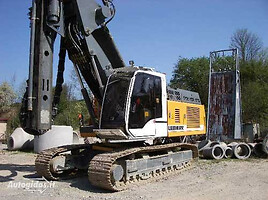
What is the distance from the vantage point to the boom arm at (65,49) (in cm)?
633

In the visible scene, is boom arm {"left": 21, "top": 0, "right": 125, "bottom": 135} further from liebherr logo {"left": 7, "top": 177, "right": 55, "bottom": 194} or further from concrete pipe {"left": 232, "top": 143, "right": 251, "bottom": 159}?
concrete pipe {"left": 232, "top": 143, "right": 251, "bottom": 159}

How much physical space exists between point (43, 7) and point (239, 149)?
875 centimetres

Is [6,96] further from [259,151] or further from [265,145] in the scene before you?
[265,145]

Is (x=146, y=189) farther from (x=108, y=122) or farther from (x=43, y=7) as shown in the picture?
(x=43, y=7)

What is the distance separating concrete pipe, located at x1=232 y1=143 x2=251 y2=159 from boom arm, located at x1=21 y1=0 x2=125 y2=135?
587 centimetres

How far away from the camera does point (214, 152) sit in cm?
1120

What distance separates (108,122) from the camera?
23.5ft

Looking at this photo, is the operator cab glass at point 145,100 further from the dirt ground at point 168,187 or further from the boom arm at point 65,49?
the dirt ground at point 168,187

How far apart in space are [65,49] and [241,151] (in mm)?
7701

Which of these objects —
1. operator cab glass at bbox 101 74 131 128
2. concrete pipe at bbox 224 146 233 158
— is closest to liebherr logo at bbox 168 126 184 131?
operator cab glass at bbox 101 74 131 128

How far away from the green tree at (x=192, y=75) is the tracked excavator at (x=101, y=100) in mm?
23789

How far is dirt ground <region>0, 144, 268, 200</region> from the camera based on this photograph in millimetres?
6086

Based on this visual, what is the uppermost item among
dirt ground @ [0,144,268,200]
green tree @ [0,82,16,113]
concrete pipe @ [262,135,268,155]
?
green tree @ [0,82,16,113]

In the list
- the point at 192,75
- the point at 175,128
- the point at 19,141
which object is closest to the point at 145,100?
the point at 175,128
